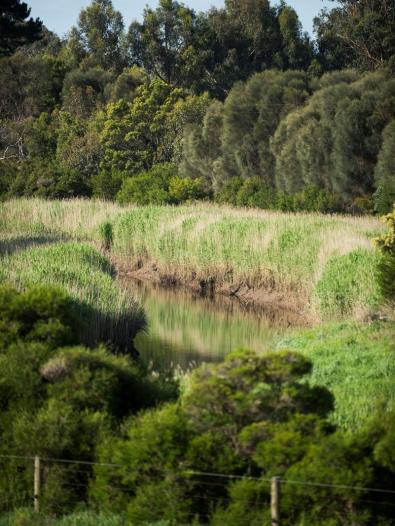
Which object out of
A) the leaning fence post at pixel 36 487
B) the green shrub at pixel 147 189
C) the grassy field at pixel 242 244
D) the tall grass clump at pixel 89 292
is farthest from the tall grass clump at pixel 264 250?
the leaning fence post at pixel 36 487

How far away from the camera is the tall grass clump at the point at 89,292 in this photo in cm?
1512

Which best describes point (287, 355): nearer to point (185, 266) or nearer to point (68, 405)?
point (68, 405)

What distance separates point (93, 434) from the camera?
26.9 ft

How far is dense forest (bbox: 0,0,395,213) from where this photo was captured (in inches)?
1357

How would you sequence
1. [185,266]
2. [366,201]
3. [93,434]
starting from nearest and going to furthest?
[93,434] < [185,266] < [366,201]

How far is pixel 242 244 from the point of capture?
24.3m

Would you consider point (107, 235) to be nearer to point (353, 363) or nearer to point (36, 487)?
point (353, 363)

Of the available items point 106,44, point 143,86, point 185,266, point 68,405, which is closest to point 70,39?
point 106,44

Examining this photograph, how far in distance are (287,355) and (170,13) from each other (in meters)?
51.8

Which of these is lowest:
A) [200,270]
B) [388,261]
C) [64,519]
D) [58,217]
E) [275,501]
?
[200,270]

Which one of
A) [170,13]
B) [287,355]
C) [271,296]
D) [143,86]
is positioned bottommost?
[271,296]

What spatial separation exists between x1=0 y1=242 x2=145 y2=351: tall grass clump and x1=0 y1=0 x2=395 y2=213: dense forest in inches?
529

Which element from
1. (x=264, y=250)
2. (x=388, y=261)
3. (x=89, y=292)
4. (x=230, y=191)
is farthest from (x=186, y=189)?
(x=89, y=292)

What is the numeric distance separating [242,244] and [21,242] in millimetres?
5063
